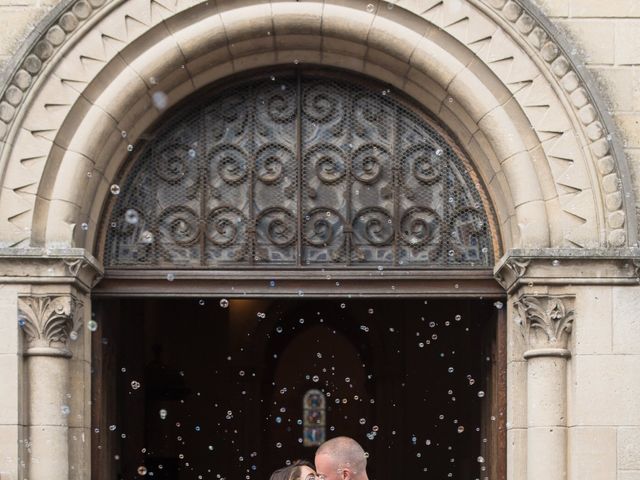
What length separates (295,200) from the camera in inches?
350

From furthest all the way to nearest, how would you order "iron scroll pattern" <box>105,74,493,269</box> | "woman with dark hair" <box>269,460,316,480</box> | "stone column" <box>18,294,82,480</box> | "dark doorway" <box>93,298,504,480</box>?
1. "dark doorway" <box>93,298,504,480</box>
2. "iron scroll pattern" <box>105,74,493,269</box>
3. "stone column" <box>18,294,82,480</box>
4. "woman with dark hair" <box>269,460,316,480</box>

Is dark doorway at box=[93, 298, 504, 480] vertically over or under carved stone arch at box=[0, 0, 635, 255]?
under

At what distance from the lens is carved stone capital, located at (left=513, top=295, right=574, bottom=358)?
8.21 meters

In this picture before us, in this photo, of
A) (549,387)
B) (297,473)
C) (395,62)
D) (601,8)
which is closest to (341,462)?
(297,473)

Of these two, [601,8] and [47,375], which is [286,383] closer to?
[47,375]

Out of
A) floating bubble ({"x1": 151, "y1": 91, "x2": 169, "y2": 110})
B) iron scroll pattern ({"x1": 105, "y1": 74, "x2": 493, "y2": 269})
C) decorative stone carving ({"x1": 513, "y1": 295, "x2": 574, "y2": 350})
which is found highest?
floating bubble ({"x1": 151, "y1": 91, "x2": 169, "y2": 110})

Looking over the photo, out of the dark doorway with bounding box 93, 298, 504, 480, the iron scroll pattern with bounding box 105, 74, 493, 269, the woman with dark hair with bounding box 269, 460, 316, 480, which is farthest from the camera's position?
the dark doorway with bounding box 93, 298, 504, 480

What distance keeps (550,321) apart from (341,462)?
2.98 meters

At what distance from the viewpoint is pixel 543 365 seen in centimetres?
823

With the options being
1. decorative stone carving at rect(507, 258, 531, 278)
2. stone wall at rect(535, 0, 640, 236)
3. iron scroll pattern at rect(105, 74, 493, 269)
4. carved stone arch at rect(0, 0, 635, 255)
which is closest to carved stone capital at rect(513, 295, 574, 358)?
decorative stone carving at rect(507, 258, 531, 278)

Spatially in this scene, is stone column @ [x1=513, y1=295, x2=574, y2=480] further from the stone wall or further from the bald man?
the bald man

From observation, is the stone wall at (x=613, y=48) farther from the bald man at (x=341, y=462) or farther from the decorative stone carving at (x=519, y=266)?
the bald man at (x=341, y=462)

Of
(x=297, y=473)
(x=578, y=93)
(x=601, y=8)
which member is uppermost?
(x=601, y=8)

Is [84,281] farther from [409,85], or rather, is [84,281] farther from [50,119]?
[409,85]
